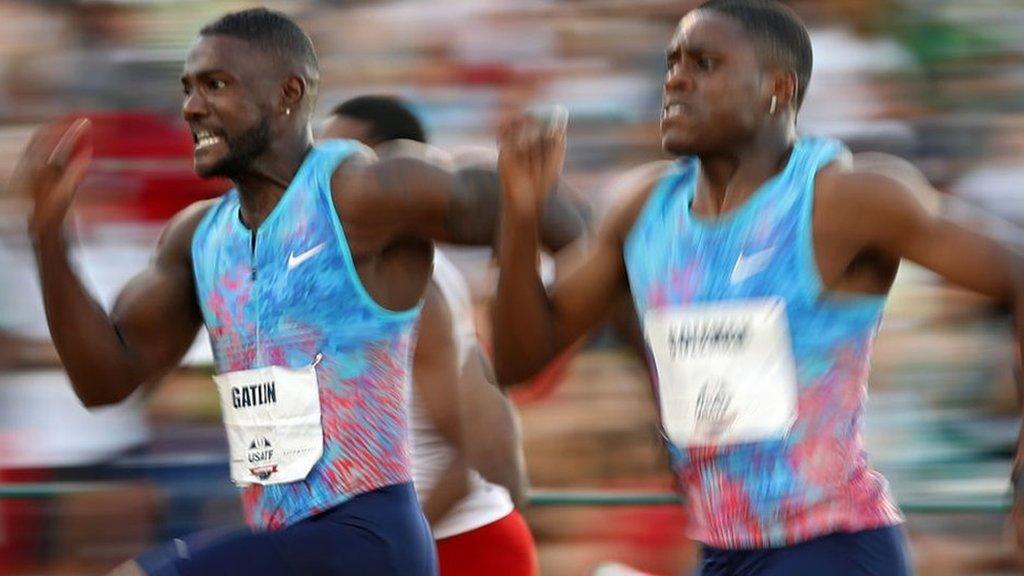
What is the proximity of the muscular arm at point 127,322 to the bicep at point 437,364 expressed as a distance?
0.66 m

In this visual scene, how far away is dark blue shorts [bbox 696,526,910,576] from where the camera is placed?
3.51 metres

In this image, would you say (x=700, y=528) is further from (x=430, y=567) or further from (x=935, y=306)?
(x=935, y=306)

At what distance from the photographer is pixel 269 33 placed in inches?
169

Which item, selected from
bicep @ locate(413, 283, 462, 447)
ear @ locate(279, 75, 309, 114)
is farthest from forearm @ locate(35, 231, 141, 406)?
bicep @ locate(413, 283, 462, 447)

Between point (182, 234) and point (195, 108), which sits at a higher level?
point (195, 108)

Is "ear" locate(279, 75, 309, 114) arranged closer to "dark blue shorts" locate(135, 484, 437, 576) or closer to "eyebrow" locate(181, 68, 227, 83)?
"eyebrow" locate(181, 68, 227, 83)

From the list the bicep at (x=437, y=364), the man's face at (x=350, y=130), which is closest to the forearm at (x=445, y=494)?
the bicep at (x=437, y=364)

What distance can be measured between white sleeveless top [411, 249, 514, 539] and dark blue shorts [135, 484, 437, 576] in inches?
38.1

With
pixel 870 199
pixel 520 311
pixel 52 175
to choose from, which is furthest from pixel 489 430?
pixel 870 199

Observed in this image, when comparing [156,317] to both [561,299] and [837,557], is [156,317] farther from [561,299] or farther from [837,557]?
[837,557]

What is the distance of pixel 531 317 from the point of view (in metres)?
3.87

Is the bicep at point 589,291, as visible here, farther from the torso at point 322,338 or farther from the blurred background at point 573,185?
the blurred background at point 573,185

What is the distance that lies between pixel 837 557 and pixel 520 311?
2.59ft

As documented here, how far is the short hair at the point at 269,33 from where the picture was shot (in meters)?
4.25
